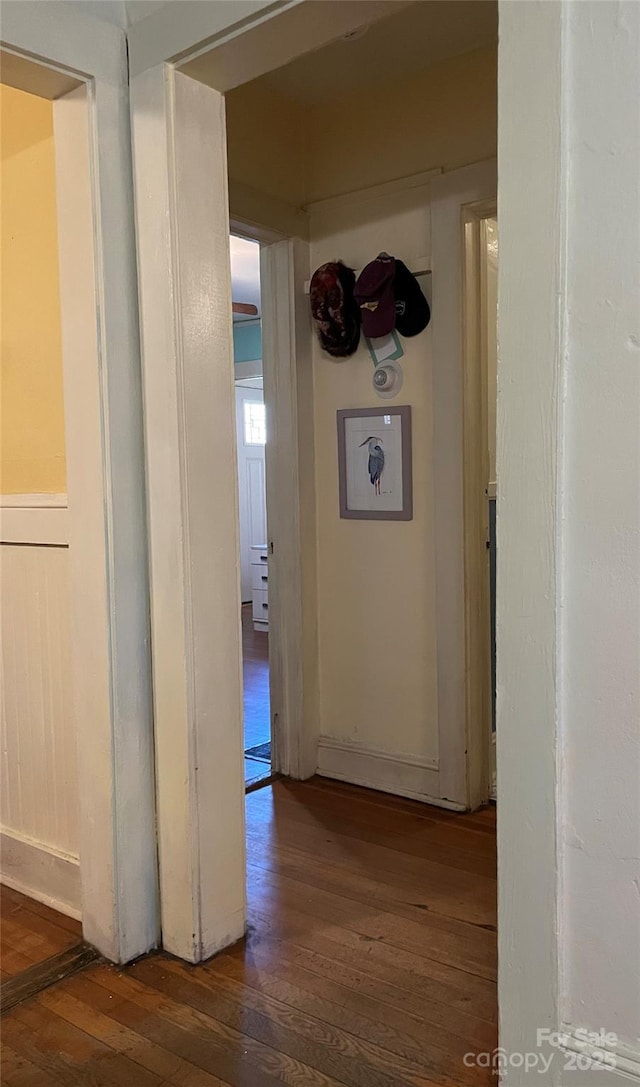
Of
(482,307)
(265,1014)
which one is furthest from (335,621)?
(265,1014)

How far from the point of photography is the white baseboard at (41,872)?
2.16 meters

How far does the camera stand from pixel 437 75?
2791mm

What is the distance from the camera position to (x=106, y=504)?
1.90m

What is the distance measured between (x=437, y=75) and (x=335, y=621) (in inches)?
77.3

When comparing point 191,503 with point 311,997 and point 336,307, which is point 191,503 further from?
point 336,307

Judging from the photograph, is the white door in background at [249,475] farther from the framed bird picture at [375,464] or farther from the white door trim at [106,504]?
the white door trim at [106,504]

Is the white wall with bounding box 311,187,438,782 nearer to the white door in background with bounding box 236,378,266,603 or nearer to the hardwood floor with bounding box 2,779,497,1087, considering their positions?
the hardwood floor with bounding box 2,779,497,1087

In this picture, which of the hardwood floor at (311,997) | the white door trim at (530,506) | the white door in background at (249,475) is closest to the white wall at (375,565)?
the hardwood floor at (311,997)

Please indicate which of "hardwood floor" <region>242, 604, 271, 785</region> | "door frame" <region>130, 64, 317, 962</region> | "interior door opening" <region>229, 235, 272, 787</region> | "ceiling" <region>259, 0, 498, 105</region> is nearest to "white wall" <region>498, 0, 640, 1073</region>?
"door frame" <region>130, 64, 317, 962</region>

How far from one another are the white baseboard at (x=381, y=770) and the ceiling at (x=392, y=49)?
2.33m

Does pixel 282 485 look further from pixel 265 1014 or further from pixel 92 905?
pixel 265 1014

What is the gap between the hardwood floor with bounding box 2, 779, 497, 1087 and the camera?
160 cm

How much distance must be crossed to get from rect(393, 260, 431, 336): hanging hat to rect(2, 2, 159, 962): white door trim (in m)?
1.15

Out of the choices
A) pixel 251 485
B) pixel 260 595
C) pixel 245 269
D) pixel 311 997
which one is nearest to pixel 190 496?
pixel 311 997
